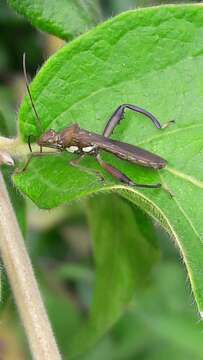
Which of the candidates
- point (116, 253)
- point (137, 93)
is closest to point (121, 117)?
Answer: point (137, 93)

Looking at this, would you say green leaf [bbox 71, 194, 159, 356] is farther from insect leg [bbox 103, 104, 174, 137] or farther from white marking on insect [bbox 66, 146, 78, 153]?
insect leg [bbox 103, 104, 174, 137]

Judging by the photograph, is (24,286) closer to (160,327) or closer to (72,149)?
(72,149)

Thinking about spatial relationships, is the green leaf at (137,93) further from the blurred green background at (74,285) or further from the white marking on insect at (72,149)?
the blurred green background at (74,285)

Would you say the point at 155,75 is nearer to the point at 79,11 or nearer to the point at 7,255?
the point at 79,11

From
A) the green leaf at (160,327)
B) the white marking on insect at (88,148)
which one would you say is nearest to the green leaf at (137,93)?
the white marking on insect at (88,148)

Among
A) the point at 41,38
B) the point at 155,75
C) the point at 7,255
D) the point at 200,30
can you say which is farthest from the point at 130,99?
the point at 41,38

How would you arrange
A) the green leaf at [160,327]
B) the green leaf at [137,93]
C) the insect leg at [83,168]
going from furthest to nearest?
the green leaf at [160,327] < the insect leg at [83,168] < the green leaf at [137,93]
